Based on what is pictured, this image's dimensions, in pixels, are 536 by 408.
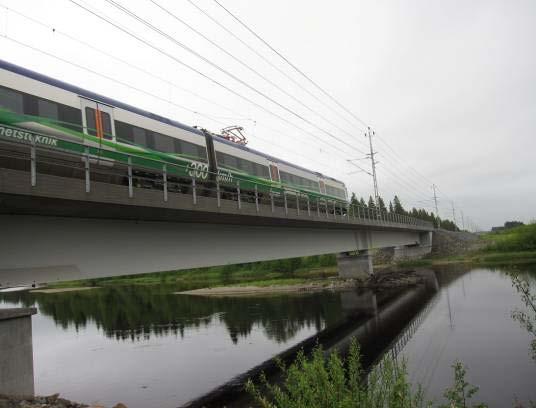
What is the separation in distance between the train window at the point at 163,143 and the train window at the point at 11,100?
624 centimetres

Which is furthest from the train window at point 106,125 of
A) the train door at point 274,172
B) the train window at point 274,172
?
the train window at point 274,172

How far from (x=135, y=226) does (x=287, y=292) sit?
36.1 metres

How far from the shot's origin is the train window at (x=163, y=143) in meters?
18.6

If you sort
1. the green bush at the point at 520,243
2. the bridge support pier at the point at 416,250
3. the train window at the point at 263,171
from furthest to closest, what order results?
1. the bridge support pier at the point at 416,250
2. the green bush at the point at 520,243
3. the train window at the point at 263,171

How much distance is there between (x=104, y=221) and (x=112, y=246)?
0.91m

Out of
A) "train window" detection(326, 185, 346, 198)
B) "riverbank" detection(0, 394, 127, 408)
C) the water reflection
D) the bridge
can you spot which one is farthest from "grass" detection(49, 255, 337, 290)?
"riverbank" detection(0, 394, 127, 408)

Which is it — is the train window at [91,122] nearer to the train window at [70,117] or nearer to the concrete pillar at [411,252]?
the train window at [70,117]

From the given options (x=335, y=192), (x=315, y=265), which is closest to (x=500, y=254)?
(x=315, y=265)

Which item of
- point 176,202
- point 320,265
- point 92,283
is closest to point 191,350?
point 176,202

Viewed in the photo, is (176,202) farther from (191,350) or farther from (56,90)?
(191,350)

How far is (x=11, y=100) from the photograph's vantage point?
12.7m

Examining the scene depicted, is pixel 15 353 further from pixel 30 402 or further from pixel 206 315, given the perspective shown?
pixel 206 315

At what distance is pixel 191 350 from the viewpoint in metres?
22.6

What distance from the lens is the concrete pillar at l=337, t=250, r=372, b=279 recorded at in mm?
47312
